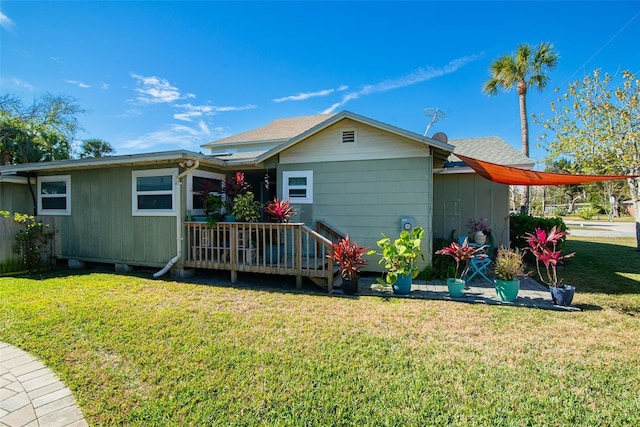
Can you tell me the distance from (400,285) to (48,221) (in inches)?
371

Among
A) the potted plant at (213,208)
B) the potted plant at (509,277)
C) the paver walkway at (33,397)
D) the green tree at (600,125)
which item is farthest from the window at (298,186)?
the green tree at (600,125)

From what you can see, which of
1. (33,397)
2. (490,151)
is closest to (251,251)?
(33,397)

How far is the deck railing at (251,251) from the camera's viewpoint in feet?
20.1

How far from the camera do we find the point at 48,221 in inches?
315

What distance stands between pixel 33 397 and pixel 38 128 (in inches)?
1008

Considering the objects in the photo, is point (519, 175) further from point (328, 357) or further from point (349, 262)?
point (328, 357)

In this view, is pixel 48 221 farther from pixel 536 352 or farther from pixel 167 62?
pixel 536 352

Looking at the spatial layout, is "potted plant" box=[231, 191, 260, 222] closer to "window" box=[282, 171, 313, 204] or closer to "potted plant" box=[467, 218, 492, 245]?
"window" box=[282, 171, 313, 204]

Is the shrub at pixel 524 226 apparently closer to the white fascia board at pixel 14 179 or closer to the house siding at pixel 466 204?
the house siding at pixel 466 204

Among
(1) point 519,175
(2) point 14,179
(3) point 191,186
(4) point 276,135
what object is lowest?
(3) point 191,186

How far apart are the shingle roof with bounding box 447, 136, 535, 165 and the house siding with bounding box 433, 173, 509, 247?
0.73 meters

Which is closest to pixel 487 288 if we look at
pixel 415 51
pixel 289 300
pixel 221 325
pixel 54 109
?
pixel 289 300

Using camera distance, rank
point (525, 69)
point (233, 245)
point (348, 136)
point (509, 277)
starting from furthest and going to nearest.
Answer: point (525, 69) < point (348, 136) < point (233, 245) < point (509, 277)

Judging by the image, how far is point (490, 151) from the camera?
390 inches
